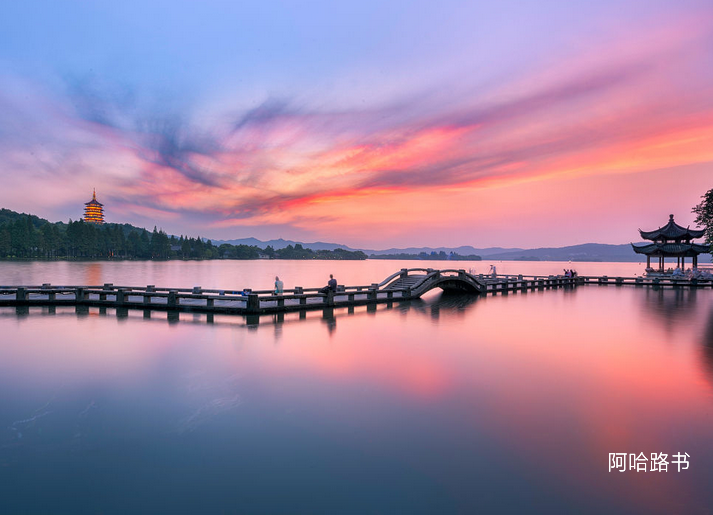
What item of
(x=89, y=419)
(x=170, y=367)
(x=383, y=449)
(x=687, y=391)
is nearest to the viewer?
(x=383, y=449)

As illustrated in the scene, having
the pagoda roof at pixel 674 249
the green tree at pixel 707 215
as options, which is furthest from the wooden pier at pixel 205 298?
the pagoda roof at pixel 674 249

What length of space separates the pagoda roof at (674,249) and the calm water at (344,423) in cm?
5330

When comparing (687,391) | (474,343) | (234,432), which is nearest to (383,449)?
(234,432)

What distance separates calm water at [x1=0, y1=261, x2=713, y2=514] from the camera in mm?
4867

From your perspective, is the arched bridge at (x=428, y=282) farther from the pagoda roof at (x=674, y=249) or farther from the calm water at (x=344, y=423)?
the pagoda roof at (x=674, y=249)

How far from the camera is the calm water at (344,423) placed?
4.87m

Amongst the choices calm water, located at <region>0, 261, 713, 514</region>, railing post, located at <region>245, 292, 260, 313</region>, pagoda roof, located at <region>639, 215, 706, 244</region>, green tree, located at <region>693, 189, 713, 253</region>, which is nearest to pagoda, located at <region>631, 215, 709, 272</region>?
pagoda roof, located at <region>639, 215, 706, 244</region>

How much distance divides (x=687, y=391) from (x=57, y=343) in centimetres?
1914

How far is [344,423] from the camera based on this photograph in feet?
23.1

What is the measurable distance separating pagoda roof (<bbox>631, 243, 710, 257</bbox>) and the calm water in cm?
5330

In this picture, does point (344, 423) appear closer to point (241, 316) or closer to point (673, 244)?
point (241, 316)

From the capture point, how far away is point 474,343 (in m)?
14.4

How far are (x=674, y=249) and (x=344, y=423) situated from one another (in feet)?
226

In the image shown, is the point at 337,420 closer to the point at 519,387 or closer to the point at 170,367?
the point at 519,387
